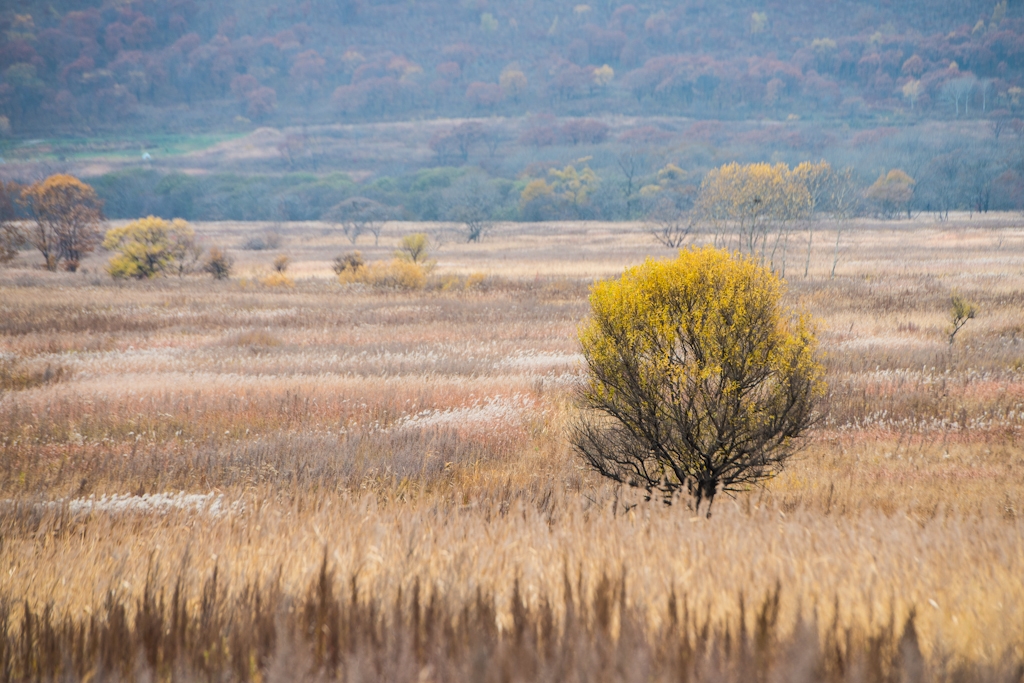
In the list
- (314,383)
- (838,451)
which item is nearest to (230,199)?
(314,383)

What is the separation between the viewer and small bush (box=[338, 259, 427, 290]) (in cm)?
3681

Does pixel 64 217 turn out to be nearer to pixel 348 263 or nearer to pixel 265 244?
pixel 348 263

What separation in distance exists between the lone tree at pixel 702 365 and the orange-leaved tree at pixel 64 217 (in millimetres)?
49718

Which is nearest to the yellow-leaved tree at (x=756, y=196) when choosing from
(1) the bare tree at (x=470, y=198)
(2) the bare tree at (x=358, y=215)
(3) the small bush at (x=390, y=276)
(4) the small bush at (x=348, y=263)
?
(3) the small bush at (x=390, y=276)

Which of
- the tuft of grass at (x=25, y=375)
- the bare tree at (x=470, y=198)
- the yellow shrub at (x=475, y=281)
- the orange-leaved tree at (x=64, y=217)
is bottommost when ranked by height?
A: the tuft of grass at (x=25, y=375)

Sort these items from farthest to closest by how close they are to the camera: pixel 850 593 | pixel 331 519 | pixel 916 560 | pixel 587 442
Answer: pixel 587 442 → pixel 331 519 → pixel 916 560 → pixel 850 593

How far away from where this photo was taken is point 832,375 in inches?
570

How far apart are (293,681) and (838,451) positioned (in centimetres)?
924

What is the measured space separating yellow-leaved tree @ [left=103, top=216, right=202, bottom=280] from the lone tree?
4222cm

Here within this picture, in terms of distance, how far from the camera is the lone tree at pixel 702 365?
685cm

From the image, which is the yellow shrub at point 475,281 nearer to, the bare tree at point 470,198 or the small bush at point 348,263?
the small bush at point 348,263

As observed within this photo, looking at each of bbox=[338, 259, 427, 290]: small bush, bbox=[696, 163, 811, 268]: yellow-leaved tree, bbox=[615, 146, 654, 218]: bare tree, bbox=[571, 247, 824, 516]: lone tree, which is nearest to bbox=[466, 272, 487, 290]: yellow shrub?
bbox=[338, 259, 427, 290]: small bush

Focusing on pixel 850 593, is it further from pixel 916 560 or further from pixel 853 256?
pixel 853 256

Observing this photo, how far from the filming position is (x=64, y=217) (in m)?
46.2
